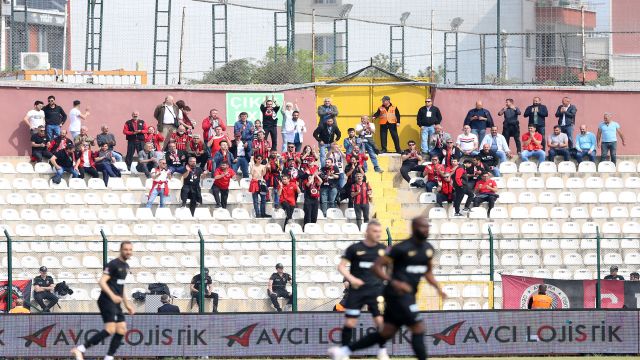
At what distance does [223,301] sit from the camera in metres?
23.5

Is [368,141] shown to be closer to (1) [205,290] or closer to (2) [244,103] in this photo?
(2) [244,103]

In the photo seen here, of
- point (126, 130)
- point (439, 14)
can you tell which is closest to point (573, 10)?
point (439, 14)

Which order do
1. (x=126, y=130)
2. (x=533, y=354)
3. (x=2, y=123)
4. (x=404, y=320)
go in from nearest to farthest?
1. (x=404, y=320)
2. (x=533, y=354)
3. (x=126, y=130)
4. (x=2, y=123)

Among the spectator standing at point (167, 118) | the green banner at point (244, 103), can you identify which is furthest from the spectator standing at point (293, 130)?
the green banner at point (244, 103)

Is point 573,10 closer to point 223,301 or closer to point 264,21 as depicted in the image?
point 264,21

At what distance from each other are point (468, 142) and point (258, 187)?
17.9 feet

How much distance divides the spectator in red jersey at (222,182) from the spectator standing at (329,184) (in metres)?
2.06

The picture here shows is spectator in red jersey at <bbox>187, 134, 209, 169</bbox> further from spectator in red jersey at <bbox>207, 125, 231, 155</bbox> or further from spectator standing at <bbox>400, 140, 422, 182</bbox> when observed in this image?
spectator standing at <bbox>400, 140, 422, 182</bbox>

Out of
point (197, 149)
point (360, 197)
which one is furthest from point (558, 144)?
point (197, 149)

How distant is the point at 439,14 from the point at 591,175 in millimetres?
6472

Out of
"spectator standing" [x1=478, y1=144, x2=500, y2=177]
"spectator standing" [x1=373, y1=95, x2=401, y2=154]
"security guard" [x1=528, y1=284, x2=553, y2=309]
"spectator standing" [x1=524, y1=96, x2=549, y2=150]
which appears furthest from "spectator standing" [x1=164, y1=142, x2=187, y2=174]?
"security guard" [x1=528, y1=284, x2=553, y2=309]

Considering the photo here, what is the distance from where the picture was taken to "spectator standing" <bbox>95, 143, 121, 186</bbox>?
29703 mm

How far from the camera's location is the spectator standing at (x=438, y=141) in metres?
30.3

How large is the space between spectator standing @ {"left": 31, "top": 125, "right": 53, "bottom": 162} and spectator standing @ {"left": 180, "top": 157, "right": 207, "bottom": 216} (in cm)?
388
